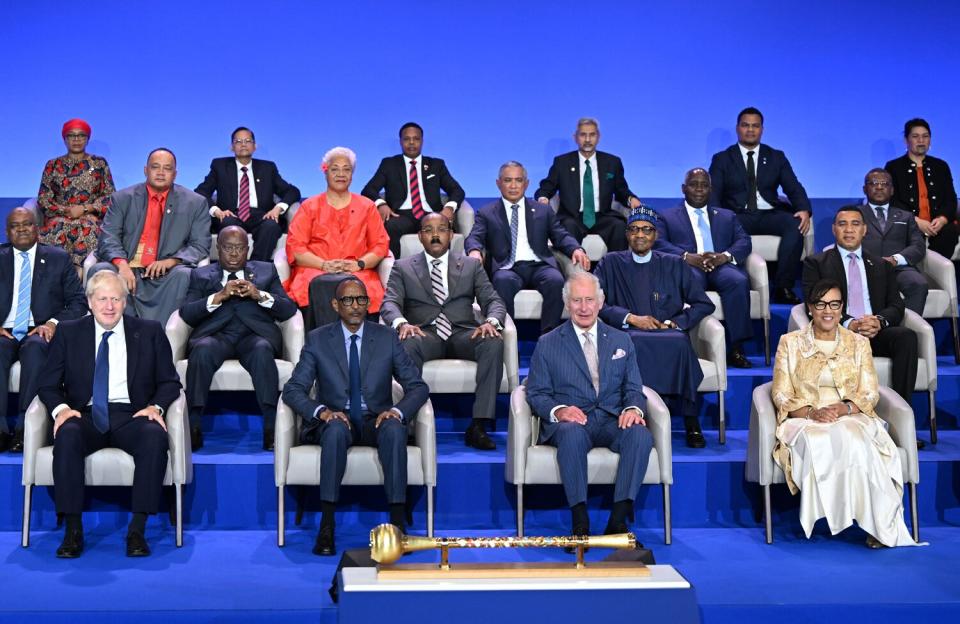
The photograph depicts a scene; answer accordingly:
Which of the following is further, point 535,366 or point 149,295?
point 149,295

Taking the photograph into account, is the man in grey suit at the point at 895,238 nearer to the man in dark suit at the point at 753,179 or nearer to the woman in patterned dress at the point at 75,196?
the man in dark suit at the point at 753,179

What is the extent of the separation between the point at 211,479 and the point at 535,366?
1.43 metres

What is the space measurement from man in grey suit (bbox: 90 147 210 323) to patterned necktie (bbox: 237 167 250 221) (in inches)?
29.1

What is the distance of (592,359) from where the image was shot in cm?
539

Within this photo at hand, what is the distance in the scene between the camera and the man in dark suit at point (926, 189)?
7.64 metres

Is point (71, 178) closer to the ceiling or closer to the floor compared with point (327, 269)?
closer to the ceiling

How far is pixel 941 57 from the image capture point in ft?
27.2

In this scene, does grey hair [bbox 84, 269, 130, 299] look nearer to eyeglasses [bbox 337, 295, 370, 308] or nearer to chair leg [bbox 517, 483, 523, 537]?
eyeglasses [bbox 337, 295, 370, 308]

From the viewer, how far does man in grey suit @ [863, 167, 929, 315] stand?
22.1 feet

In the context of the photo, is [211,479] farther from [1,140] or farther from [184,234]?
[1,140]

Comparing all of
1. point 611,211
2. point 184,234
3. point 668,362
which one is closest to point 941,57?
point 611,211

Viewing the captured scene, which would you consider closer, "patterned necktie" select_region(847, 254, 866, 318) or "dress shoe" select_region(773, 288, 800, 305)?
"patterned necktie" select_region(847, 254, 866, 318)

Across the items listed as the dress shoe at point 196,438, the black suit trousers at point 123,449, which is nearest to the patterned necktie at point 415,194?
the dress shoe at point 196,438

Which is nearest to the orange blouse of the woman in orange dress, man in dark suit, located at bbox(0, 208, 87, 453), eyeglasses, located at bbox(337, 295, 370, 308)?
the woman in orange dress
